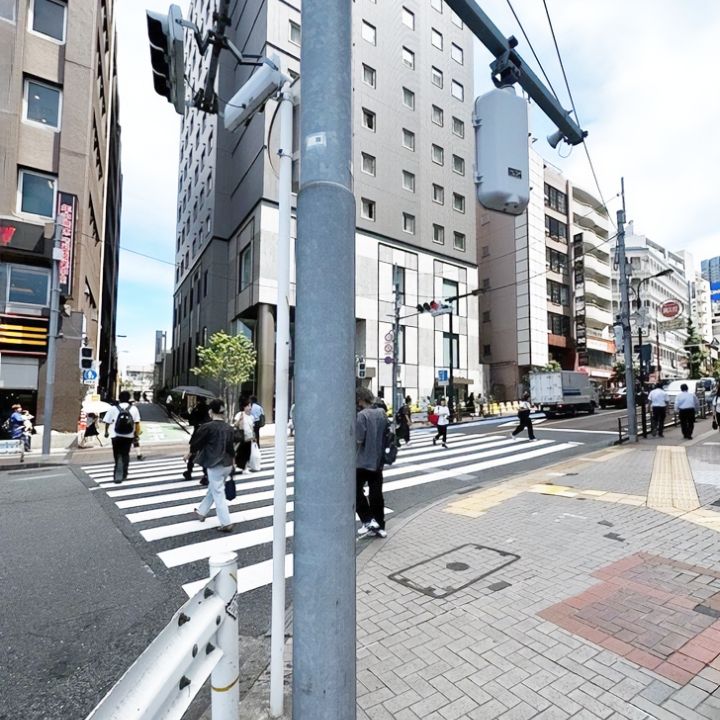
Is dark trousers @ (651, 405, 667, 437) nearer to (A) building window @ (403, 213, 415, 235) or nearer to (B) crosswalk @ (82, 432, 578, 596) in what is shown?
(B) crosswalk @ (82, 432, 578, 596)

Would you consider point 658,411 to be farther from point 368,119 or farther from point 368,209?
point 368,119

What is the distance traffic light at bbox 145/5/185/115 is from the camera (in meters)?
4.21

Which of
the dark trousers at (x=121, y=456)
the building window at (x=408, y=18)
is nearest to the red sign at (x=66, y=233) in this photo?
the dark trousers at (x=121, y=456)

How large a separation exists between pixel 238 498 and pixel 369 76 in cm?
3348

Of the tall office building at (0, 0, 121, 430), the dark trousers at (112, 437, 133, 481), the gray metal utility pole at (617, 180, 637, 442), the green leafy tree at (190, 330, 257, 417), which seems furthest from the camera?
the green leafy tree at (190, 330, 257, 417)

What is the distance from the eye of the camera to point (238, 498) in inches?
322

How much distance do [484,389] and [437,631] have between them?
39.4 m

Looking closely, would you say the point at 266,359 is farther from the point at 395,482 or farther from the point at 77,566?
the point at 77,566

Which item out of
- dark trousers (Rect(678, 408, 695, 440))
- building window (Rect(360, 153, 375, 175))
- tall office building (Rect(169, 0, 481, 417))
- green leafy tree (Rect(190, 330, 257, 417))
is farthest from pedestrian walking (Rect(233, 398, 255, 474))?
building window (Rect(360, 153, 375, 175))

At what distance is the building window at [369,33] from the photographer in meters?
32.3

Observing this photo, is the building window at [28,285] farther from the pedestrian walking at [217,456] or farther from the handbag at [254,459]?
the pedestrian walking at [217,456]

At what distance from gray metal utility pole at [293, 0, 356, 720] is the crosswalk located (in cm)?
113

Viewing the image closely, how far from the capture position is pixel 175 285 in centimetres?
6075

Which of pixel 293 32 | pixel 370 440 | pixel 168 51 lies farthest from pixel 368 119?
pixel 370 440
